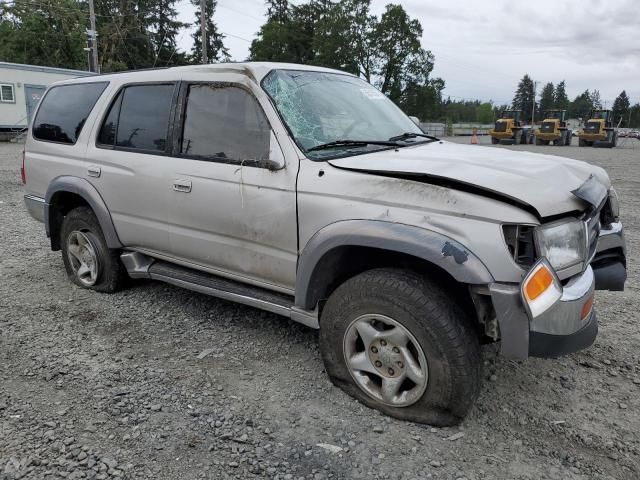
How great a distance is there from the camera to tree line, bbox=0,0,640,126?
3856cm

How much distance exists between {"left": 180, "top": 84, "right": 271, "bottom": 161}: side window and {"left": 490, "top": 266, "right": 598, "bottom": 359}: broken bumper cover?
1.64 metres

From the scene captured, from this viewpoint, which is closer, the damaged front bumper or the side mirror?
the damaged front bumper

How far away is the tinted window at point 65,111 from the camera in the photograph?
4551 millimetres

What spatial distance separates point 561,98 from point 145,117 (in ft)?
422

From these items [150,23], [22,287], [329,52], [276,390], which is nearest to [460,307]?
[276,390]

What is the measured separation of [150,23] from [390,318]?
5946 centimetres

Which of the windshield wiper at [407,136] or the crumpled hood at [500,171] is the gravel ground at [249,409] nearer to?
the crumpled hood at [500,171]

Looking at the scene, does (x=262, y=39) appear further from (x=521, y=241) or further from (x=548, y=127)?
(x=521, y=241)

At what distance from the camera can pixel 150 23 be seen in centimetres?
5462

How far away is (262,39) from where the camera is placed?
60094 millimetres

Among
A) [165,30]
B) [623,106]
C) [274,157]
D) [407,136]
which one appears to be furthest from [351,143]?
[623,106]

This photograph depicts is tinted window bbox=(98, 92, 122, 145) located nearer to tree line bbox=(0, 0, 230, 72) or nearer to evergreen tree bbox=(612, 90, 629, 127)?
tree line bbox=(0, 0, 230, 72)

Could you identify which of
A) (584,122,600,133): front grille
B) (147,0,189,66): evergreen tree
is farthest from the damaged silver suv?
(147,0,189,66): evergreen tree

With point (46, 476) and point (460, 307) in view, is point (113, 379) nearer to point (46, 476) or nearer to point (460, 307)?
point (46, 476)
